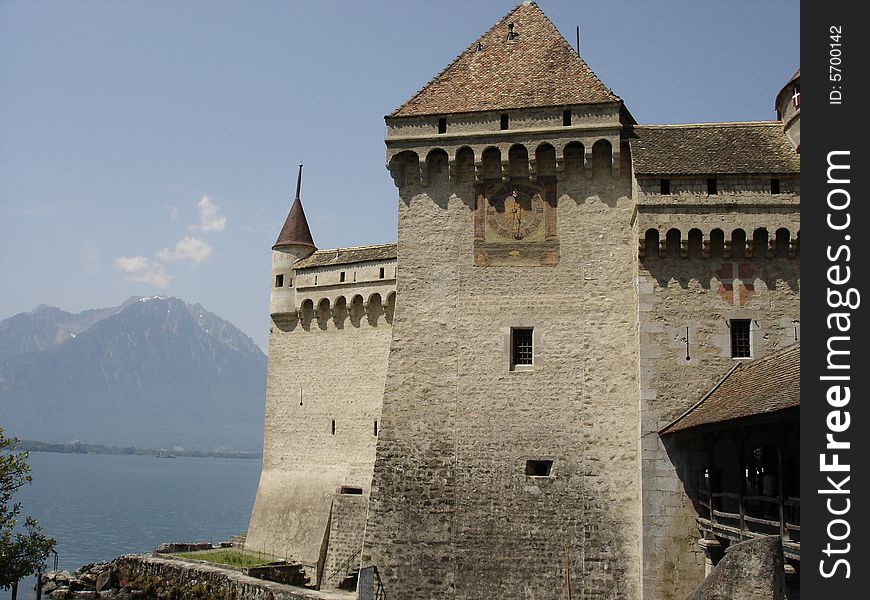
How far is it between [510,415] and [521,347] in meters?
1.63

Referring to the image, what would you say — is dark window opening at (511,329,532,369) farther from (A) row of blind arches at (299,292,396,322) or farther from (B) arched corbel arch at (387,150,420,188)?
(A) row of blind arches at (299,292,396,322)

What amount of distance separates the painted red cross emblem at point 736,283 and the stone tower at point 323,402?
1135cm

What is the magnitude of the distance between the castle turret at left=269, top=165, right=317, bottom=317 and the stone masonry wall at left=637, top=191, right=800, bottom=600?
14.9 metres

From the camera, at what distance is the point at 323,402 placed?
28891mm

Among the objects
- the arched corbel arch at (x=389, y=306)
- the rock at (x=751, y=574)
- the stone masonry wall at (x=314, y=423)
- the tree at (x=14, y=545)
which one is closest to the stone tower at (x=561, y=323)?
the rock at (x=751, y=574)

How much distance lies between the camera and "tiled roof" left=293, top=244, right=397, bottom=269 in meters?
28.5

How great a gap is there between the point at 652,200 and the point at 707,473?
6.00 metres

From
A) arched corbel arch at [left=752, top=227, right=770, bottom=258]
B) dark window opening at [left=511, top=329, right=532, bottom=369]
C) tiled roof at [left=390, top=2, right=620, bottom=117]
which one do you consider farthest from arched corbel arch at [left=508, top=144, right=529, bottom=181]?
arched corbel arch at [left=752, top=227, right=770, bottom=258]

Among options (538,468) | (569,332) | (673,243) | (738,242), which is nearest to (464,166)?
(569,332)

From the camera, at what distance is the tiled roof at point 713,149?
63.8 ft

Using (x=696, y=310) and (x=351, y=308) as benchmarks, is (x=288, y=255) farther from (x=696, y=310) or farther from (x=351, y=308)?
(x=696, y=310)

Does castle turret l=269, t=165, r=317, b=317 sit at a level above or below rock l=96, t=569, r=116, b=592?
above

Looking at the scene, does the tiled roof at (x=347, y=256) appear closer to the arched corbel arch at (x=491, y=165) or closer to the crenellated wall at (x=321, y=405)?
the crenellated wall at (x=321, y=405)

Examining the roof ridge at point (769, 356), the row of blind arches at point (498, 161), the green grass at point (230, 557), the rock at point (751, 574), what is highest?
the row of blind arches at point (498, 161)
